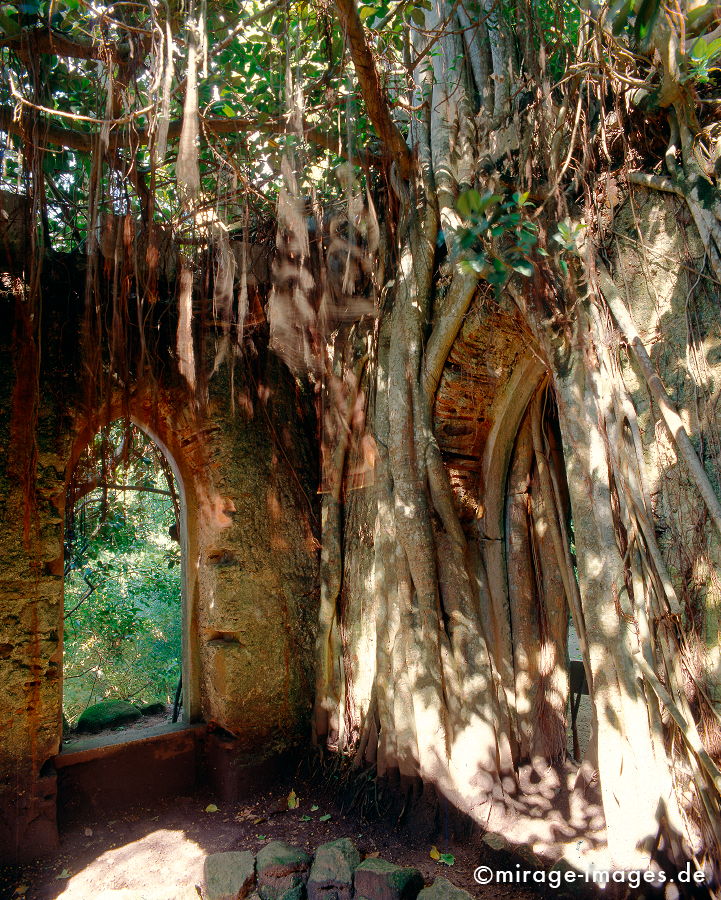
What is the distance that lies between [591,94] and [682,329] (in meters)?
1.08

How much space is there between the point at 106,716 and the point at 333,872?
7.19ft

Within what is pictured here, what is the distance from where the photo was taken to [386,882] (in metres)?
2.41

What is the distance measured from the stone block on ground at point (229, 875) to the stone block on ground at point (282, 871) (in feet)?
0.15

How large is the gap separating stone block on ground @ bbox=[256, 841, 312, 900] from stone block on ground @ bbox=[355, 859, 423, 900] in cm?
25

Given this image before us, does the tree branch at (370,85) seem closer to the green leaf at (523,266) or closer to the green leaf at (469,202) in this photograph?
the green leaf at (469,202)

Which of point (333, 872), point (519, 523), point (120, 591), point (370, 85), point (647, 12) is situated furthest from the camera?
point (120, 591)

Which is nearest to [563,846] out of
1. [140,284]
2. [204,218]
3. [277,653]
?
[277,653]

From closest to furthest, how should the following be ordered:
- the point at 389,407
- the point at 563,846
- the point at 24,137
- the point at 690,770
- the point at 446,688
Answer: the point at 690,770 → the point at 563,846 → the point at 24,137 → the point at 446,688 → the point at 389,407

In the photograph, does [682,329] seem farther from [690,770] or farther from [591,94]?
[690,770]

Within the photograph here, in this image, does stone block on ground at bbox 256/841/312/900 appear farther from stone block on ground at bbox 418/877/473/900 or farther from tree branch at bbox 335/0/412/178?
tree branch at bbox 335/0/412/178

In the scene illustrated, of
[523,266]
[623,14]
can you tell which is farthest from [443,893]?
[623,14]

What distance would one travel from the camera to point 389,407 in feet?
10.8

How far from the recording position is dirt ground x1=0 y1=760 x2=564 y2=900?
2652 mm

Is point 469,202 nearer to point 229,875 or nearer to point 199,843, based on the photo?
point 229,875
